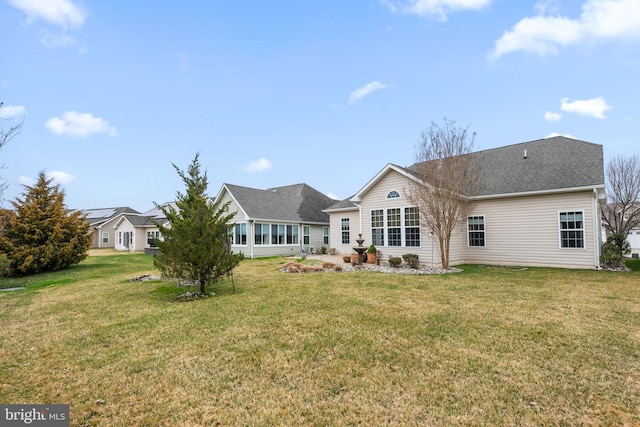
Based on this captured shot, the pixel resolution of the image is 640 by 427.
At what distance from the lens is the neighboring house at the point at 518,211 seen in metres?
13.0

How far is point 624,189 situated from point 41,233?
117 feet

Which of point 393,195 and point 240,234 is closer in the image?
point 393,195

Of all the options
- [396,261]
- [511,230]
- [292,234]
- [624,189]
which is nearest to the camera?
[396,261]

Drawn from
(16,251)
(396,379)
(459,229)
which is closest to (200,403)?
(396,379)

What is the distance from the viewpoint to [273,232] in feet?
74.3

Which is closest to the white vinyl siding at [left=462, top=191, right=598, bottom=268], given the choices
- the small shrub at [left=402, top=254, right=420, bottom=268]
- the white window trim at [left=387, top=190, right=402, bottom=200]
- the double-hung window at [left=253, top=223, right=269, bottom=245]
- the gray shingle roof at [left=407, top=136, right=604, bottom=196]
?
the gray shingle roof at [left=407, top=136, right=604, bottom=196]

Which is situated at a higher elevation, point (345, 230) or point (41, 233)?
point (41, 233)

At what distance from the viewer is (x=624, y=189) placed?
2125 centimetres

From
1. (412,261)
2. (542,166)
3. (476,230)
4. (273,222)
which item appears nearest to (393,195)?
(412,261)

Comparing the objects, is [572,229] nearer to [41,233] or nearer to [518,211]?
[518,211]

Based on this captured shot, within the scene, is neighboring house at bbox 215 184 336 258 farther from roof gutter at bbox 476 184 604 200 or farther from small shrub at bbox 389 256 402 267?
roof gutter at bbox 476 184 604 200

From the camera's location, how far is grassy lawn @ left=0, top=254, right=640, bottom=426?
3053mm

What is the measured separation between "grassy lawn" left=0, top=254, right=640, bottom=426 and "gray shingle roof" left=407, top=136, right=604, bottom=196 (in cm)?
707

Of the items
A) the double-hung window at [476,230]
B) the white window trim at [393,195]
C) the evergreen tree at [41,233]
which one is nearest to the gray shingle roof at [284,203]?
Answer: the evergreen tree at [41,233]
